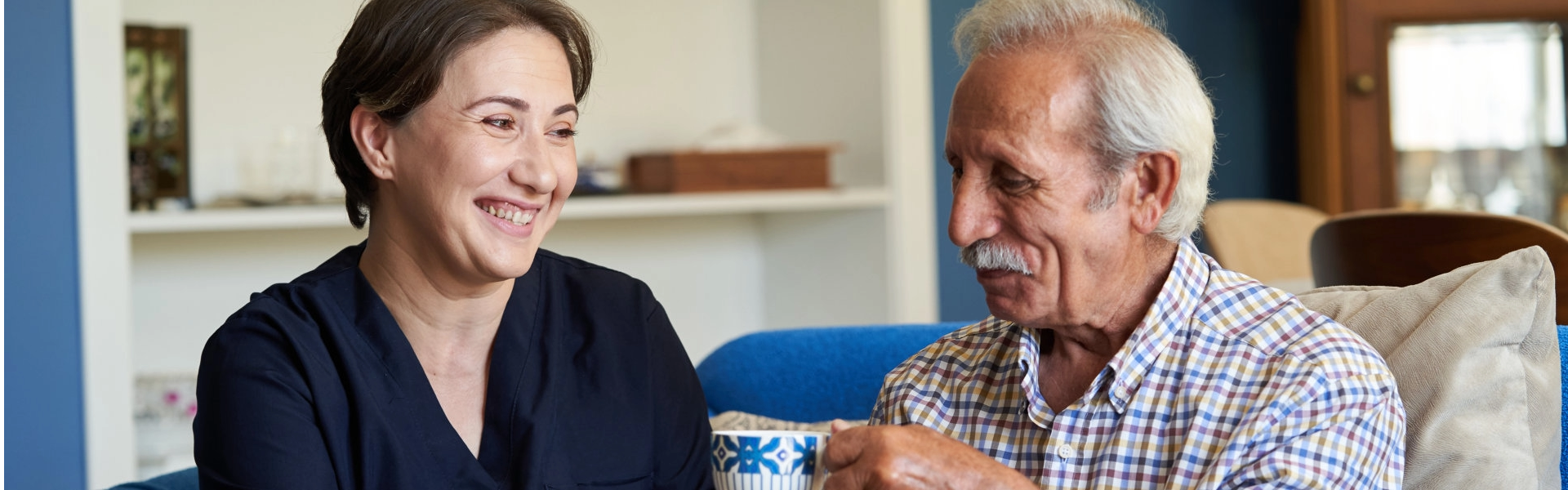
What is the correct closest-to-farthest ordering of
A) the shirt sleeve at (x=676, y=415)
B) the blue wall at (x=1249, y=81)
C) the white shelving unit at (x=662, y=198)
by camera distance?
1. the shirt sleeve at (x=676, y=415)
2. the white shelving unit at (x=662, y=198)
3. the blue wall at (x=1249, y=81)

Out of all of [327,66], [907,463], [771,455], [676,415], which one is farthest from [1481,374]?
[327,66]

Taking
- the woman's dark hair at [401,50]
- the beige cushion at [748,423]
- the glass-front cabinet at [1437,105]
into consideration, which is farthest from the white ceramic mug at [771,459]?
the glass-front cabinet at [1437,105]

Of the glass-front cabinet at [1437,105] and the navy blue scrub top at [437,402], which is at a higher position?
the glass-front cabinet at [1437,105]

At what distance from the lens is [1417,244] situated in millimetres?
1923

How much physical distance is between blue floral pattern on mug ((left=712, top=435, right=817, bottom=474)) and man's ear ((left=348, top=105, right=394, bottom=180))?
61 cm

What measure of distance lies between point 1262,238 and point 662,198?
154 cm

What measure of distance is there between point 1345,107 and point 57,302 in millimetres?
3076

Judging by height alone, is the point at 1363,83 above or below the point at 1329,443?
above

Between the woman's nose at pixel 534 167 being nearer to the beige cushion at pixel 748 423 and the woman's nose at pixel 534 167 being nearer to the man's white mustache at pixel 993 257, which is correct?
the man's white mustache at pixel 993 257

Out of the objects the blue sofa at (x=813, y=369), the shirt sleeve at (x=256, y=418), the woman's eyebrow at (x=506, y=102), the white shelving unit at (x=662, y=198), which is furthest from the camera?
the white shelving unit at (x=662, y=198)

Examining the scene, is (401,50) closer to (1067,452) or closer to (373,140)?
(373,140)

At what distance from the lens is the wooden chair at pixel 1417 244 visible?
171cm

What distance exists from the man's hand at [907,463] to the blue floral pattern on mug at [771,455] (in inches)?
1.3

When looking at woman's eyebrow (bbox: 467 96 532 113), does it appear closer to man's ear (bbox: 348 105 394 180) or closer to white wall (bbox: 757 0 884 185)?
man's ear (bbox: 348 105 394 180)
